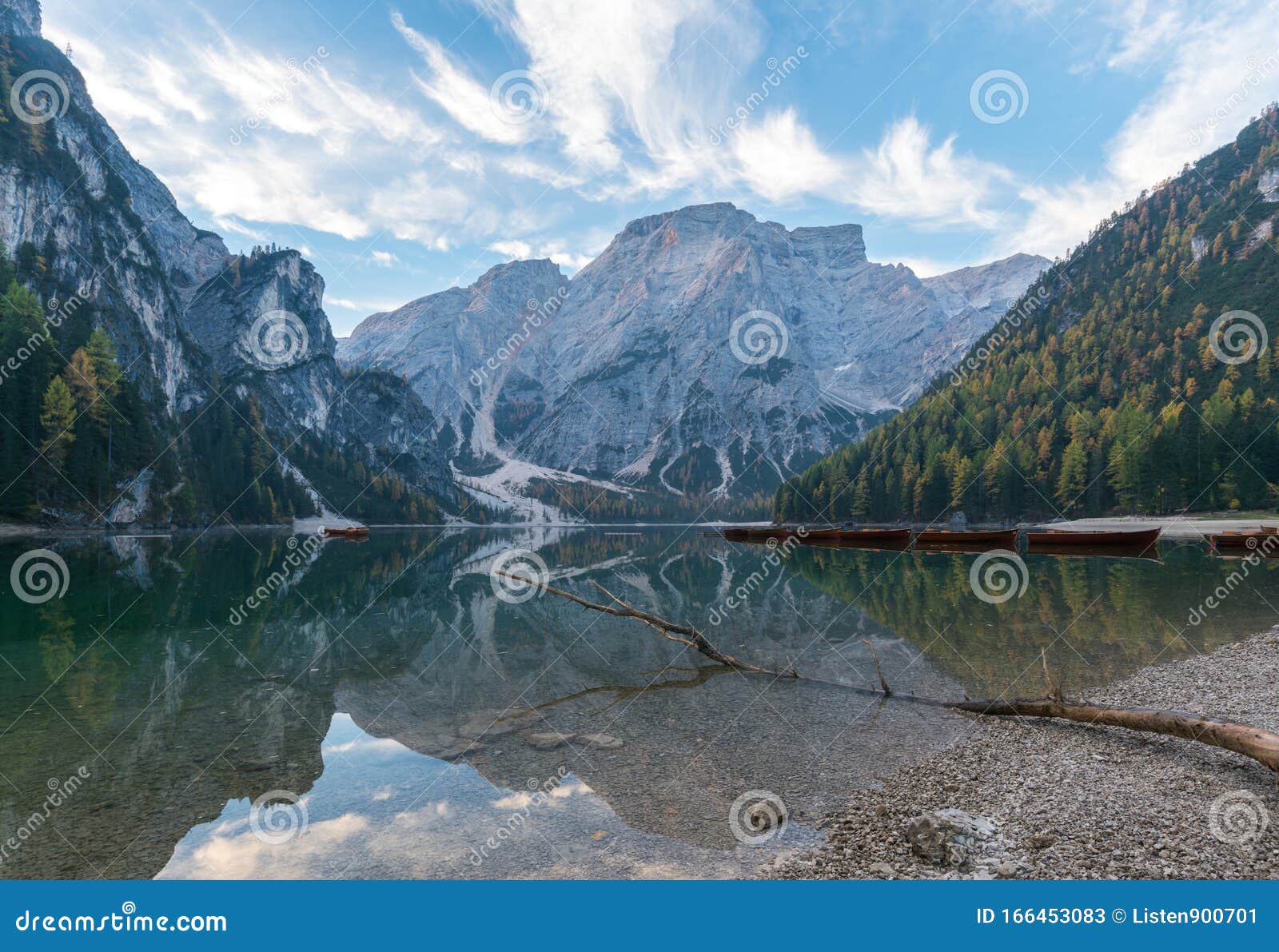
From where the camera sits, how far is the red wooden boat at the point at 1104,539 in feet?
186

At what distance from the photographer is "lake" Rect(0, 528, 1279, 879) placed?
30.2 ft

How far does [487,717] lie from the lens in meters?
15.3

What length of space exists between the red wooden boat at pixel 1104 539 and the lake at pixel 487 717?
78.2 feet

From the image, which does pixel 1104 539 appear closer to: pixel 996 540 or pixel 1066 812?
pixel 996 540

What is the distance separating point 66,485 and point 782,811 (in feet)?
394

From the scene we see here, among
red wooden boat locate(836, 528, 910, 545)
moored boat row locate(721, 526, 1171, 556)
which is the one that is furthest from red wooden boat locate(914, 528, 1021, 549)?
red wooden boat locate(836, 528, 910, 545)

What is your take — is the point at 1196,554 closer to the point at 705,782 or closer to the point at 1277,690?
the point at 1277,690

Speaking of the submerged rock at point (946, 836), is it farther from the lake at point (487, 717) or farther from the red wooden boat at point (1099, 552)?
the red wooden boat at point (1099, 552)

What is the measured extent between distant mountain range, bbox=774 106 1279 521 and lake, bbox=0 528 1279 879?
7738 cm

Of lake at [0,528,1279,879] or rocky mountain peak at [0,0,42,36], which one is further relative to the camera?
rocky mountain peak at [0,0,42,36]

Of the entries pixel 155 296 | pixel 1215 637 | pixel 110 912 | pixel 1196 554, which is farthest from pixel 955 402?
pixel 155 296

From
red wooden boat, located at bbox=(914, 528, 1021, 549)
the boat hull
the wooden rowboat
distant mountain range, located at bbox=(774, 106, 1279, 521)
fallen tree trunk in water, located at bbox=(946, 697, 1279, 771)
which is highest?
distant mountain range, located at bbox=(774, 106, 1279, 521)

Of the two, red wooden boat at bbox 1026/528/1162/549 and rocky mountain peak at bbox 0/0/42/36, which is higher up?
rocky mountain peak at bbox 0/0/42/36

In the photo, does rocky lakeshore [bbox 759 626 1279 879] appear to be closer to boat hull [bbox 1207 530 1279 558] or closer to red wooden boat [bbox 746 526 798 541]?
boat hull [bbox 1207 530 1279 558]
